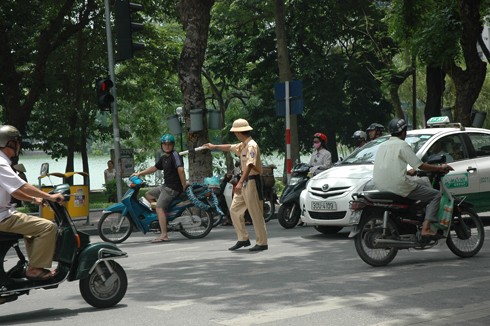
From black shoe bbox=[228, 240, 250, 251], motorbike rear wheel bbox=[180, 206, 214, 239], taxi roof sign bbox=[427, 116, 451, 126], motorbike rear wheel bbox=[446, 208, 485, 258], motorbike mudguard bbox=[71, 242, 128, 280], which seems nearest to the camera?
motorbike mudguard bbox=[71, 242, 128, 280]

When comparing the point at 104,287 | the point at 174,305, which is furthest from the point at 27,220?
the point at 174,305

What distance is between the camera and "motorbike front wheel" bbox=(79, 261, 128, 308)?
25.5 feet

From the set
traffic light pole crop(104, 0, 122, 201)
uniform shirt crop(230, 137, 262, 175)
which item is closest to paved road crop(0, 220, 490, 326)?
uniform shirt crop(230, 137, 262, 175)

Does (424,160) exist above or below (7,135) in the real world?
below

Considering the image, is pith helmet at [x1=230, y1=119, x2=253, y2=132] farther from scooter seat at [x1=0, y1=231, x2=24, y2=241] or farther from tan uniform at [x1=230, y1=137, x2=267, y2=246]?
scooter seat at [x1=0, y1=231, x2=24, y2=241]

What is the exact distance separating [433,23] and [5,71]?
1267cm

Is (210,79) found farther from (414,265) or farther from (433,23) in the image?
(414,265)

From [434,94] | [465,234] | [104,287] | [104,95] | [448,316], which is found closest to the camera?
[448,316]

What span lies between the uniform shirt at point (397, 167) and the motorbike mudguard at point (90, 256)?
139 inches

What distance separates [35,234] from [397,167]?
4.36m

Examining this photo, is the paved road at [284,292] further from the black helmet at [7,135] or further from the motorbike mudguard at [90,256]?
the black helmet at [7,135]

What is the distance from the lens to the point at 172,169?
1427cm

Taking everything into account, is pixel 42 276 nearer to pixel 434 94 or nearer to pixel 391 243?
pixel 391 243

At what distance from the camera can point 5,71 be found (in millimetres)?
26578
